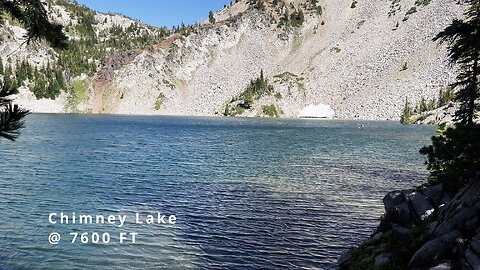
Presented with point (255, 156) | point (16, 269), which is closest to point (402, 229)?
point (16, 269)

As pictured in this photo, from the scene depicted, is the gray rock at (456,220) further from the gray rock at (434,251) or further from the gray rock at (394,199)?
the gray rock at (394,199)

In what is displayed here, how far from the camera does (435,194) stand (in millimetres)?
22562

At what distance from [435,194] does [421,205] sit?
1106 mm

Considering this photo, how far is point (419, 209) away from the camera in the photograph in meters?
22.2

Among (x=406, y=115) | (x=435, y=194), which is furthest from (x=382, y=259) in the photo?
(x=406, y=115)

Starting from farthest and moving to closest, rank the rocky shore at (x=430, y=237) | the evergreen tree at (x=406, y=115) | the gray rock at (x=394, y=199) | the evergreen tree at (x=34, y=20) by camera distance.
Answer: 1. the evergreen tree at (x=406, y=115)
2. the gray rock at (x=394, y=199)
3. the rocky shore at (x=430, y=237)
4. the evergreen tree at (x=34, y=20)

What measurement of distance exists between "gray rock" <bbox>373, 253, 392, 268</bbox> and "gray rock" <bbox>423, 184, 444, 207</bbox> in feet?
20.5

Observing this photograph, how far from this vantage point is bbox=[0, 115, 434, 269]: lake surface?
2189 centimetres

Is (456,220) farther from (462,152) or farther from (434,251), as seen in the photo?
(462,152)

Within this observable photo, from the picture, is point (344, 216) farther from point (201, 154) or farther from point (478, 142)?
point (201, 154)

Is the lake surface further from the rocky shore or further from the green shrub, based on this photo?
the green shrub

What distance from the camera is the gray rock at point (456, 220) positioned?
1515 centimetres

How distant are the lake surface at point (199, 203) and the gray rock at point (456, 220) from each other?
6.93m

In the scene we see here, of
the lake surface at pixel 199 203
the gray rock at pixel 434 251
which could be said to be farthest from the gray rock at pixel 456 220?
the lake surface at pixel 199 203
